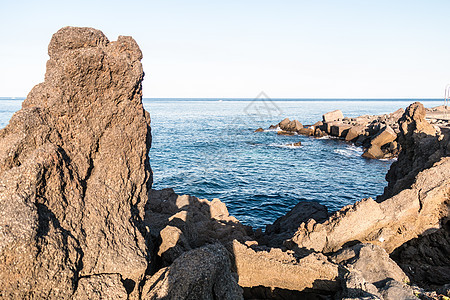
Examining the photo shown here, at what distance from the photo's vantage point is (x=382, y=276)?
7.73 metres

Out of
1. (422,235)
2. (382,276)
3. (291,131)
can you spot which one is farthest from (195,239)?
(291,131)

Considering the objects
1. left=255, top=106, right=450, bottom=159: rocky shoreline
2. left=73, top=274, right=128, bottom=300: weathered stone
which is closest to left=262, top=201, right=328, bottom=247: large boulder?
left=73, top=274, right=128, bottom=300: weathered stone

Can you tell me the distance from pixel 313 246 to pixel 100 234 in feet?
23.0

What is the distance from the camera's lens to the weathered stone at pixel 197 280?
226 inches

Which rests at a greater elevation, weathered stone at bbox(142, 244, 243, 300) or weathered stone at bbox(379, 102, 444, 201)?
weathered stone at bbox(379, 102, 444, 201)

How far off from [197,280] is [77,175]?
3.27m

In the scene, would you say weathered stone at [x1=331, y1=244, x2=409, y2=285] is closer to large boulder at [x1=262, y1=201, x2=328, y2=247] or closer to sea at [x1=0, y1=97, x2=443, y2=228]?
large boulder at [x1=262, y1=201, x2=328, y2=247]

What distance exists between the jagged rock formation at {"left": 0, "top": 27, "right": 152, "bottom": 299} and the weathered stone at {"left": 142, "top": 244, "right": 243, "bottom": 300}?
2.25ft

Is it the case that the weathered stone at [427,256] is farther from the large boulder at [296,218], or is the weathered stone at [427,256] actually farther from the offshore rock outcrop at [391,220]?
the large boulder at [296,218]

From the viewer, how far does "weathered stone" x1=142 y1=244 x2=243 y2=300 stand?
18.8ft

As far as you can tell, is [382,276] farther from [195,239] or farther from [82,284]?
[82,284]

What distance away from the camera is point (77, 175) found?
6500mm

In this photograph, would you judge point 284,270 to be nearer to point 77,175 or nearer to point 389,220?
point 389,220

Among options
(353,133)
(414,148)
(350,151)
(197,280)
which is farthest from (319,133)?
(197,280)
